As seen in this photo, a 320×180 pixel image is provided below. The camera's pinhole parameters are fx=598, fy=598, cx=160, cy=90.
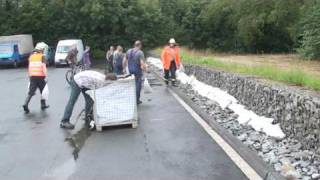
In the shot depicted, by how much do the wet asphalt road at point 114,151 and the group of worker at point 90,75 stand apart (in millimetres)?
557

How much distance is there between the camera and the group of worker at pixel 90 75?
A: 494 inches

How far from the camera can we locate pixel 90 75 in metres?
12.5

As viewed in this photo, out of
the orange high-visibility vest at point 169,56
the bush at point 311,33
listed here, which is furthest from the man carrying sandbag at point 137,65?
the bush at point 311,33

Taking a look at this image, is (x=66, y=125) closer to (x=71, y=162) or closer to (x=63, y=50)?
(x=71, y=162)

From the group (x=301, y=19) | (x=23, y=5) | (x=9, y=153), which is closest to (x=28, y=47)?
(x=23, y=5)

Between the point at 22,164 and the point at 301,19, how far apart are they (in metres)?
36.8

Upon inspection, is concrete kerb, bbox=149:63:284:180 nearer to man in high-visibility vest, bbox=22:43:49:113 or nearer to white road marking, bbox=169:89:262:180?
white road marking, bbox=169:89:262:180

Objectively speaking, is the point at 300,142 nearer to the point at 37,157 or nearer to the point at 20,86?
the point at 37,157

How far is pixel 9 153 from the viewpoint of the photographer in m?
10.1

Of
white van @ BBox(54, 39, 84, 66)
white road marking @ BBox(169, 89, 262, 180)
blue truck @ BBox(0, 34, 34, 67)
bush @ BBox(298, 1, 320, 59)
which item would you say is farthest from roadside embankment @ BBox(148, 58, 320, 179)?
blue truck @ BBox(0, 34, 34, 67)

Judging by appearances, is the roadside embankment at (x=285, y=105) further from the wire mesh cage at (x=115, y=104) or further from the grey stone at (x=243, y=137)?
the wire mesh cage at (x=115, y=104)

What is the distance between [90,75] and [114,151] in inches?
119

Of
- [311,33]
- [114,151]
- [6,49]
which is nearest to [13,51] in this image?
[6,49]

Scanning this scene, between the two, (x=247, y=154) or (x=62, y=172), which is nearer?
(x=62, y=172)
